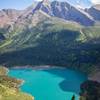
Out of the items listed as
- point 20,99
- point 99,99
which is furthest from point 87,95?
point 20,99

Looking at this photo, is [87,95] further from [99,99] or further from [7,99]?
[7,99]

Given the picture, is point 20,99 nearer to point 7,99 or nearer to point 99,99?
point 7,99

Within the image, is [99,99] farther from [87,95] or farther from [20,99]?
[20,99]

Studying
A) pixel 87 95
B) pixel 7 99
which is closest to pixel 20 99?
pixel 7 99
